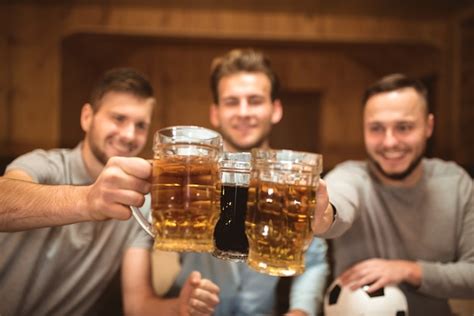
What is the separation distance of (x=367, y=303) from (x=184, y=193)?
1.01 m

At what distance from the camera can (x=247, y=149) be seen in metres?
2.15

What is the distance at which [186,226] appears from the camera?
0.85 meters

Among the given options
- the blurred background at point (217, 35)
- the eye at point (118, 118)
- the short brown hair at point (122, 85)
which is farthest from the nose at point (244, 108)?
the blurred background at point (217, 35)

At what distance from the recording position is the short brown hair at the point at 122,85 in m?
1.94

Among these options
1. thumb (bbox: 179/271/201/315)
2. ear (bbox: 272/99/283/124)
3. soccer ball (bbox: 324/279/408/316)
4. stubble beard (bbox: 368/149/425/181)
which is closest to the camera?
thumb (bbox: 179/271/201/315)

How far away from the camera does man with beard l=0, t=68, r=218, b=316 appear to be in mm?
1234

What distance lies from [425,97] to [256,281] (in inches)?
47.5

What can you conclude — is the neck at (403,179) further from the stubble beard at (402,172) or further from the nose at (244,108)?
the nose at (244,108)

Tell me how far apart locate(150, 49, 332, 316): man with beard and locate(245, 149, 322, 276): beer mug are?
3.05 ft

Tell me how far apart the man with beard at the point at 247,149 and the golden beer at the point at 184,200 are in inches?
39.9

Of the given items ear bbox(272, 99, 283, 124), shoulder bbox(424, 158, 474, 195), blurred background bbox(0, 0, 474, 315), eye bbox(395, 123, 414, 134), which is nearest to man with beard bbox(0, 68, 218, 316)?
ear bbox(272, 99, 283, 124)

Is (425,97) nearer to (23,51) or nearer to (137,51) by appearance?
(23,51)

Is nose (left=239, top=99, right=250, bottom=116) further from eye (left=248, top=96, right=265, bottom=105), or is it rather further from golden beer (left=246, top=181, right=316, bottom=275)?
golden beer (left=246, top=181, right=316, bottom=275)

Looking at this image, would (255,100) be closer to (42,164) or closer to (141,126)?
(141,126)
